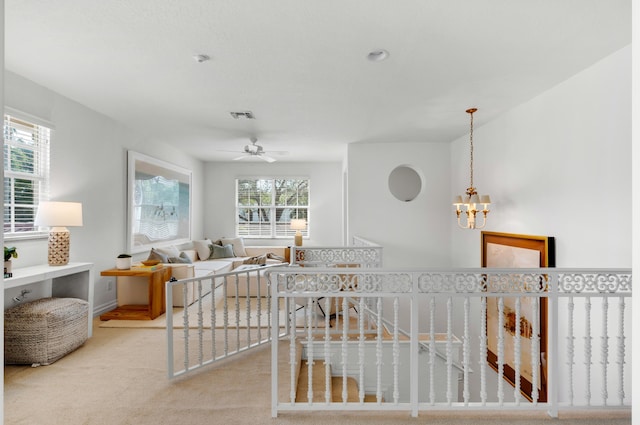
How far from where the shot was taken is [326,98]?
361cm

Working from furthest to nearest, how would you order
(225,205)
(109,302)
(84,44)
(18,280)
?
(225,205), (109,302), (18,280), (84,44)

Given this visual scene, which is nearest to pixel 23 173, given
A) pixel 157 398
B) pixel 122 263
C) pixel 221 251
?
pixel 122 263

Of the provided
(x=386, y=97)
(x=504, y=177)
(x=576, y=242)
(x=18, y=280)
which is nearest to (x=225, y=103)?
(x=386, y=97)

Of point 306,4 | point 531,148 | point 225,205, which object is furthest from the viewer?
point 225,205

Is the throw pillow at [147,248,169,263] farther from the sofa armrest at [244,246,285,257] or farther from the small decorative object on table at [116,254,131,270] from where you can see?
the sofa armrest at [244,246,285,257]

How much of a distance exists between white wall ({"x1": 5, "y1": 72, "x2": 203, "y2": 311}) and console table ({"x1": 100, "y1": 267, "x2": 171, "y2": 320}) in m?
0.27

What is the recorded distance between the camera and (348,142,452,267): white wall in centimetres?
567

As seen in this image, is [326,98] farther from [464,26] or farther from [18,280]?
[18,280]

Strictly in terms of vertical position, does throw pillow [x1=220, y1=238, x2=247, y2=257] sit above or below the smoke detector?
below

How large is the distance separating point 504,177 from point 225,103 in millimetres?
3410

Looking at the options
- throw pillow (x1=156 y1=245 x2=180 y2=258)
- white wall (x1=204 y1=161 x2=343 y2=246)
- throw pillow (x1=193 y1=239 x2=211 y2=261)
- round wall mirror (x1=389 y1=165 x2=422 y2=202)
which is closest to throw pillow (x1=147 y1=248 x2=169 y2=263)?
throw pillow (x1=156 y1=245 x2=180 y2=258)

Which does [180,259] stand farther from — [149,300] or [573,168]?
[573,168]

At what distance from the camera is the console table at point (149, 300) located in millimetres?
4176

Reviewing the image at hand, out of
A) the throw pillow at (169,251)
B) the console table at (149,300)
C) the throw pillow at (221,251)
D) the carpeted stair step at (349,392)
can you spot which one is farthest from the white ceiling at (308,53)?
the throw pillow at (221,251)
